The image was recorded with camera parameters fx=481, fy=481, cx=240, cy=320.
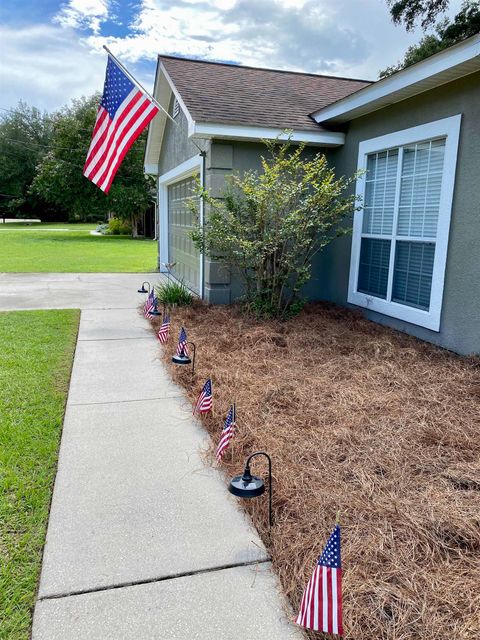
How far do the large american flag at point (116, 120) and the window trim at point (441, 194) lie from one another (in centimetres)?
316

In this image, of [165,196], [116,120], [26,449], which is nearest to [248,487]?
[26,449]

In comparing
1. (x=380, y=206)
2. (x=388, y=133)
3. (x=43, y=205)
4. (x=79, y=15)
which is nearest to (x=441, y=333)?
(x=380, y=206)

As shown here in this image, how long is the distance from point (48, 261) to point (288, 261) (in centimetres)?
1170

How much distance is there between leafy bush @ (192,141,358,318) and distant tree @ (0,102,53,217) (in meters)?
43.3

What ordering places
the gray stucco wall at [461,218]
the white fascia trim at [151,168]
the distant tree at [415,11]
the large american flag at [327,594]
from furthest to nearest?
the distant tree at [415,11]
the white fascia trim at [151,168]
the gray stucco wall at [461,218]
the large american flag at [327,594]

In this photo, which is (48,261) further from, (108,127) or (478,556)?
(478,556)

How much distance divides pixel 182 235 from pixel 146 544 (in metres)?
9.42

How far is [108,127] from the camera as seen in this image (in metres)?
7.06

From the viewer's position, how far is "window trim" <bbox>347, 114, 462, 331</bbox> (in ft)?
18.0

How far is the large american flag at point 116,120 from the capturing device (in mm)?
6699

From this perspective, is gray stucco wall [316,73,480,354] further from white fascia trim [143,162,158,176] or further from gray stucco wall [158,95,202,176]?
white fascia trim [143,162,158,176]

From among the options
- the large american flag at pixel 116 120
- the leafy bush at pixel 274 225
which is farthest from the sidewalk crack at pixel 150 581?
the large american flag at pixel 116 120

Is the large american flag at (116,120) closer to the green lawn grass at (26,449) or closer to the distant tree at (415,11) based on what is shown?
the green lawn grass at (26,449)

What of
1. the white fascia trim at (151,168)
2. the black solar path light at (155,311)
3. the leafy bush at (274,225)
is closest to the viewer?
the leafy bush at (274,225)
